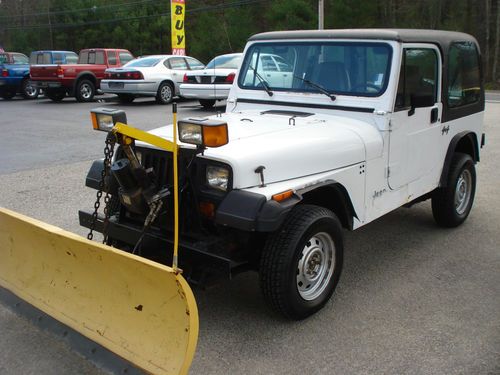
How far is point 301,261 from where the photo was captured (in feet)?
11.6

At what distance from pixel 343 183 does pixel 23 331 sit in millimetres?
2413

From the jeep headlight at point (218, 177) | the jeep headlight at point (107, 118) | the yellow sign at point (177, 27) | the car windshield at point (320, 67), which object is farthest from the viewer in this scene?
the yellow sign at point (177, 27)

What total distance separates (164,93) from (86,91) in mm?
3447

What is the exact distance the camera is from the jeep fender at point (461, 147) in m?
5.16

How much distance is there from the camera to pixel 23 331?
3516mm

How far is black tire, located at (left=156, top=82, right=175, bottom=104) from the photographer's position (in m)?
17.6

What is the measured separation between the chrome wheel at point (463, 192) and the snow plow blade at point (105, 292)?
3832 millimetres

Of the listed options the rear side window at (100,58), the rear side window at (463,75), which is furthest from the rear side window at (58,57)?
the rear side window at (463,75)

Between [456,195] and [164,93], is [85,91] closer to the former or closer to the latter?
[164,93]

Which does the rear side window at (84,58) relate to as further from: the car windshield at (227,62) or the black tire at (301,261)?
the black tire at (301,261)

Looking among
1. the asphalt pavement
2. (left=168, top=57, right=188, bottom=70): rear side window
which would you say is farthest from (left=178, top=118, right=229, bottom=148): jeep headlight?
(left=168, top=57, right=188, bottom=70): rear side window

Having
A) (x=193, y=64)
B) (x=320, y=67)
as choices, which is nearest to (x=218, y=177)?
(x=320, y=67)

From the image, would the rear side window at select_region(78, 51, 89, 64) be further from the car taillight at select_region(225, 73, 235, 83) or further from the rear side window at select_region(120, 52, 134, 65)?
the car taillight at select_region(225, 73, 235, 83)

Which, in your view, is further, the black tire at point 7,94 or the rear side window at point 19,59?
the rear side window at point 19,59
